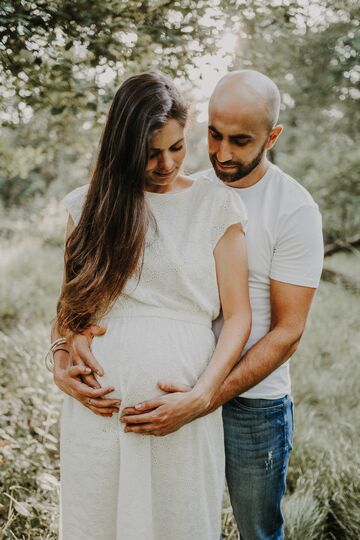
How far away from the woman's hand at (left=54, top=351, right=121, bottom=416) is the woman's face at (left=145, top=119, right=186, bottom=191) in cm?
72

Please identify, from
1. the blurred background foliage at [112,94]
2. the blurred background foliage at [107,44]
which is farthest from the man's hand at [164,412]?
the blurred background foliage at [107,44]

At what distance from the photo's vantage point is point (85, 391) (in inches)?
70.4

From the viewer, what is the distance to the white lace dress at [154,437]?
1.78m

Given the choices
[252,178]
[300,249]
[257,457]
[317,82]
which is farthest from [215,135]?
[317,82]

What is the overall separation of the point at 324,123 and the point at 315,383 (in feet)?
19.6

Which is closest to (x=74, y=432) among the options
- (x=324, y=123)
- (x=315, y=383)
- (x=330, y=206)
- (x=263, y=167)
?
(x=263, y=167)

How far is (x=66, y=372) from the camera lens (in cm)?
191

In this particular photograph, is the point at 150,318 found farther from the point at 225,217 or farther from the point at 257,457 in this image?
the point at 257,457

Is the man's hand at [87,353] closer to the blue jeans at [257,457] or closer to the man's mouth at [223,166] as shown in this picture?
the blue jeans at [257,457]

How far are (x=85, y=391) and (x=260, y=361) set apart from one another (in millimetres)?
626

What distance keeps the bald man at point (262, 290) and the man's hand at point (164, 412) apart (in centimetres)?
15

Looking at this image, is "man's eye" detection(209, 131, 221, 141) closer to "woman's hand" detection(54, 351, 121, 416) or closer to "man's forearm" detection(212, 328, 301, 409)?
"man's forearm" detection(212, 328, 301, 409)

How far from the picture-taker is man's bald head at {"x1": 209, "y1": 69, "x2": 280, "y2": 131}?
2006 mm

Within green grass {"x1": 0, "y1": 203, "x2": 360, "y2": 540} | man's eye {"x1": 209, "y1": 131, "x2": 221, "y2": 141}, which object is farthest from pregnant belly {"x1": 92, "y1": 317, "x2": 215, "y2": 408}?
green grass {"x1": 0, "y1": 203, "x2": 360, "y2": 540}
